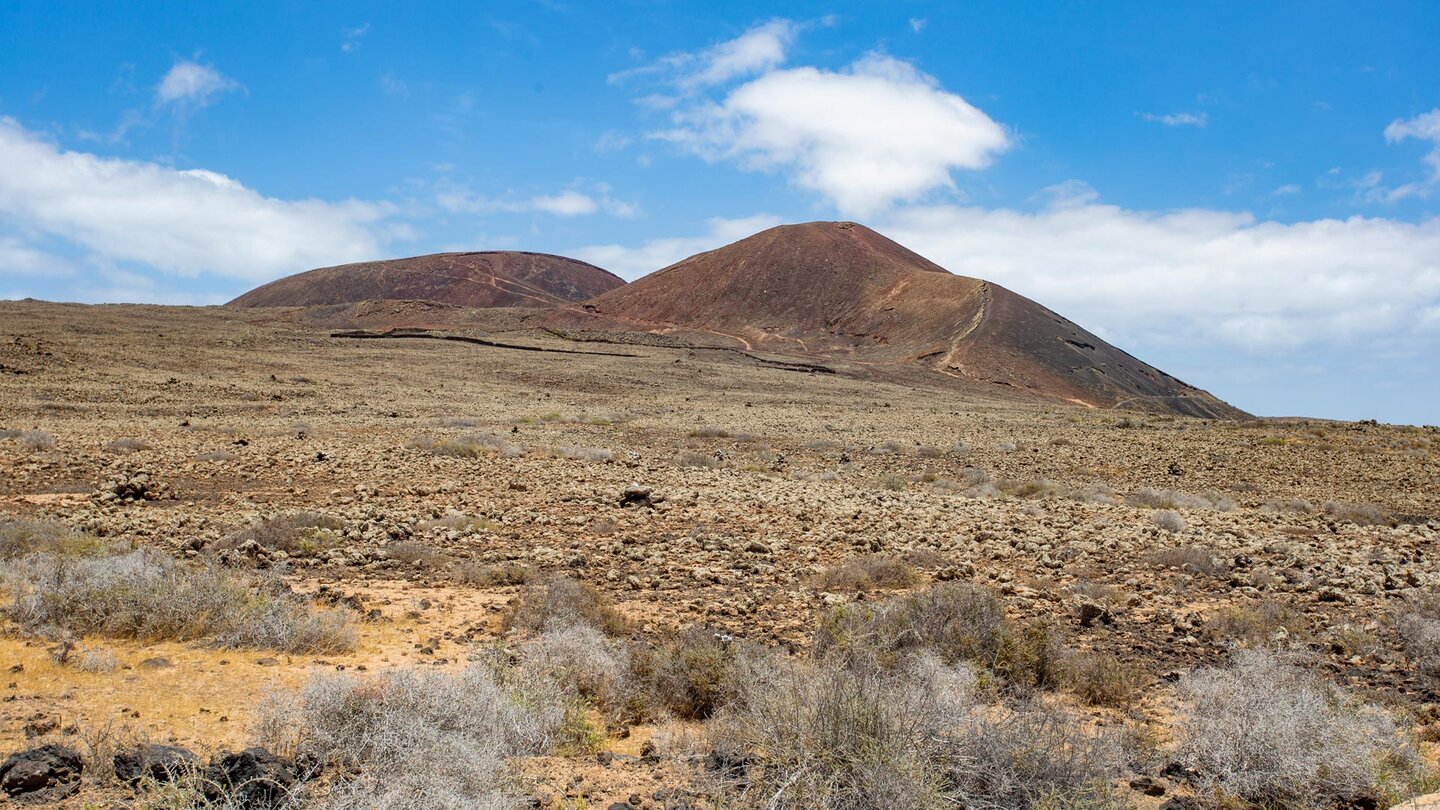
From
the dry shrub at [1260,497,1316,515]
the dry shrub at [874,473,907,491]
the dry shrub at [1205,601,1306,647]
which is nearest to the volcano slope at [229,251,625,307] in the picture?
the dry shrub at [874,473,907,491]

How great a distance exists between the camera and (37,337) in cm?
3538

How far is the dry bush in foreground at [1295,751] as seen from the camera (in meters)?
3.74

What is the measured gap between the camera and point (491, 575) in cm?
752

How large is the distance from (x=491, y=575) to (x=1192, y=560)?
664cm

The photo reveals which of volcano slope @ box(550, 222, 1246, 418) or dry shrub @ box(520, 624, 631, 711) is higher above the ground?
volcano slope @ box(550, 222, 1246, 418)

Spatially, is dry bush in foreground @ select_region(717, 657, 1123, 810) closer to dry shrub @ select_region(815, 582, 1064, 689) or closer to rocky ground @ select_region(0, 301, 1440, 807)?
rocky ground @ select_region(0, 301, 1440, 807)

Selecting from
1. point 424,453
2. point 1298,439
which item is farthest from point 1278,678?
point 1298,439

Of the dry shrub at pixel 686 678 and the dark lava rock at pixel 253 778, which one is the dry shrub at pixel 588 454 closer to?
the dry shrub at pixel 686 678

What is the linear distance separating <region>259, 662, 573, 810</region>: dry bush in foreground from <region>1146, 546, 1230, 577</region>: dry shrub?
6.63 metres

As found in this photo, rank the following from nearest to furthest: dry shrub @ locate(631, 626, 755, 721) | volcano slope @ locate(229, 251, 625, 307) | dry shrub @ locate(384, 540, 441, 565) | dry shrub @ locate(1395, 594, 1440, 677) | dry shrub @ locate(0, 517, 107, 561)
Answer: dry shrub @ locate(631, 626, 755, 721), dry shrub @ locate(1395, 594, 1440, 677), dry shrub @ locate(0, 517, 107, 561), dry shrub @ locate(384, 540, 441, 565), volcano slope @ locate(229, 251, 625, 307)

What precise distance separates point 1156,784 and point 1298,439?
72.9 ft

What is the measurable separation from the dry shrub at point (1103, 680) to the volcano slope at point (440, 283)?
98.7 m

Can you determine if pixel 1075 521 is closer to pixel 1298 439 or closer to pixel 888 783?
pixel 888 783

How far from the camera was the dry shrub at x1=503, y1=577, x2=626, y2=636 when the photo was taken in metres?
5.95
